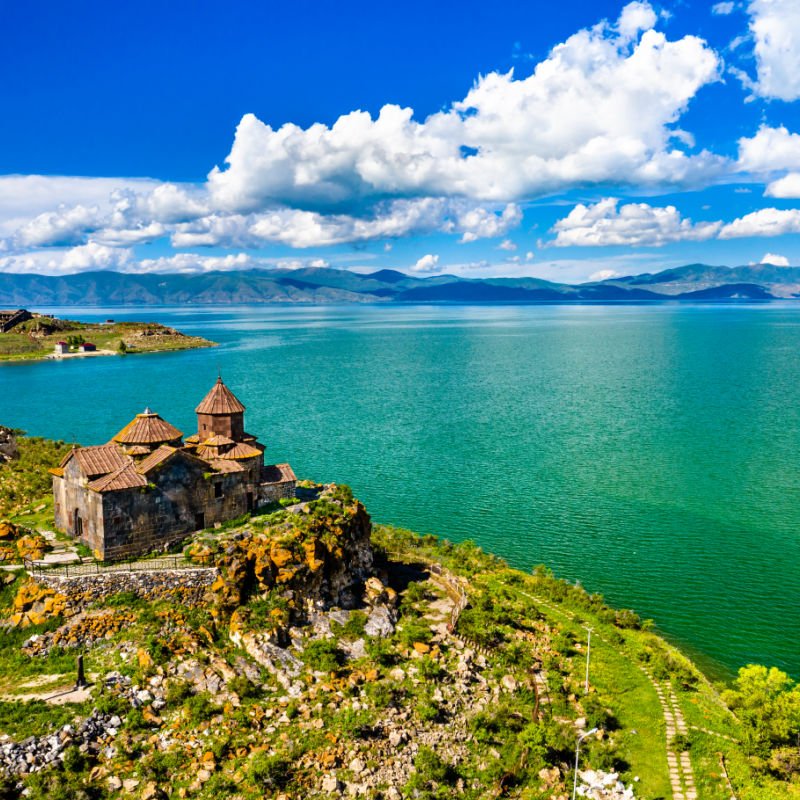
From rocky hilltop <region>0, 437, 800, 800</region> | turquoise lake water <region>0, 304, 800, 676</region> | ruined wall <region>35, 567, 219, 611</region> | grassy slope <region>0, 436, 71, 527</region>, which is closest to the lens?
rocky hilltop <region>0, 437, 800, 800</region>

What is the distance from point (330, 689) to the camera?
30.4 m

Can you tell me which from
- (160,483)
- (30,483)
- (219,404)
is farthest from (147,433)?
(30,483)

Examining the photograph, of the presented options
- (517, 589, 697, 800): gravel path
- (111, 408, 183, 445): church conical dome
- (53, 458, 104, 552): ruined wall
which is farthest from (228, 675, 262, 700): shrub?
(517, 589, 697, 800): gravel path

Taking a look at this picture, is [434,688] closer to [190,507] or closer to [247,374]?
[190,507]

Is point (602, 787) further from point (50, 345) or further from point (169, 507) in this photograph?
point (50, 345)

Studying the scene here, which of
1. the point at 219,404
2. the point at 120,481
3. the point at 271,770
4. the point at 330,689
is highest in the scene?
the point at 219,404

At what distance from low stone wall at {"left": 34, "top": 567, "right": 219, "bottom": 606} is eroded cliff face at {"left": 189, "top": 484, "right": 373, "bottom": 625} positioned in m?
0.80

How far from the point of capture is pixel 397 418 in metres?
93.7

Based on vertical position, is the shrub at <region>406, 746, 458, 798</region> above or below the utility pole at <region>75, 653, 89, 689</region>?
below

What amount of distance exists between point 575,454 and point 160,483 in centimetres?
4909

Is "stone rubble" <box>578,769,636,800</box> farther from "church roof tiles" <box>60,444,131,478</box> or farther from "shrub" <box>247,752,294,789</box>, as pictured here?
"church roof tiles" <box>60,444,131,478</box>

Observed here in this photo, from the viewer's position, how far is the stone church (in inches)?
1409

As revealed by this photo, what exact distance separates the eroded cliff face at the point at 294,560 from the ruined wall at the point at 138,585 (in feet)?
2.79

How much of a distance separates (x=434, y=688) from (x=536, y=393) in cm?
8528
